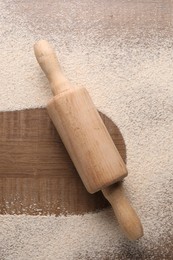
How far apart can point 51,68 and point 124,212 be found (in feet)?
0.95

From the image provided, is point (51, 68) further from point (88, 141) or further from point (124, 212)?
point (124, 212)

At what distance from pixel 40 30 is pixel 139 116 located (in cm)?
26

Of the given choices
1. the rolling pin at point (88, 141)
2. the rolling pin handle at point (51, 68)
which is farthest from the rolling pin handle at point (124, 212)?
the rolling pin handle at point (51, 68)

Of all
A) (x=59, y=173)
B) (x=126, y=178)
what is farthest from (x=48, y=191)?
(x=126, y=178)

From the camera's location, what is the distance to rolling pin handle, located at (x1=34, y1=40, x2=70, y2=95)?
76 centimetres

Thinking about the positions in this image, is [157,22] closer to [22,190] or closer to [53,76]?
[53,76]

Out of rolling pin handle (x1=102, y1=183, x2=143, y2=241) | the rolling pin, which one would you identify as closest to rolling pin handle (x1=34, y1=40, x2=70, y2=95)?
the rolling pin

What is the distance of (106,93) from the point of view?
2.71ft

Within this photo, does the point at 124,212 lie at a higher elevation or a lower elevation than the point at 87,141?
lower

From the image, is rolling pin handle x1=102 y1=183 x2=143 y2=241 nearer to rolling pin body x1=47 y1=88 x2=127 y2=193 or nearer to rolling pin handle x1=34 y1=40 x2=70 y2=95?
rolling pin body x1=47 y1=88 x2=127 y2=193

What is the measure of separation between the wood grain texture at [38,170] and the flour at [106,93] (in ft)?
0.06

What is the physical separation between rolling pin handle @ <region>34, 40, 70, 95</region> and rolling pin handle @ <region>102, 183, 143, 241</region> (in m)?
0.20

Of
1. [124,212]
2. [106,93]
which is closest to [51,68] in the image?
[106,93]

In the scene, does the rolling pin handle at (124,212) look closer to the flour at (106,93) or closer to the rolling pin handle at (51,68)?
the flour at (106,93)
